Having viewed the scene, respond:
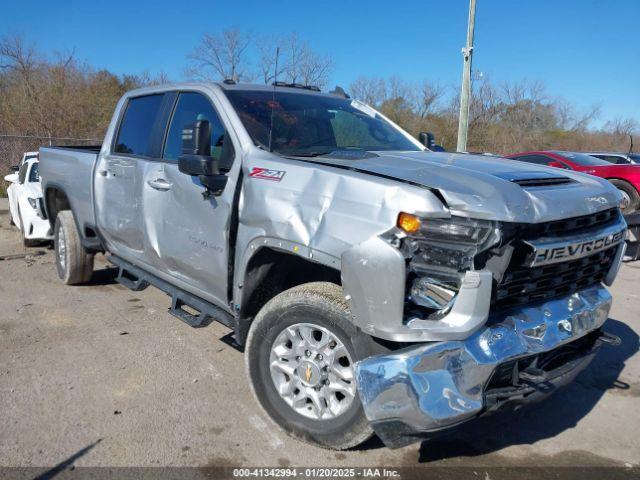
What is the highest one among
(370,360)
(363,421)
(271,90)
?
(271,90)

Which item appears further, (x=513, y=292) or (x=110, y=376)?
(x=110, y=376)

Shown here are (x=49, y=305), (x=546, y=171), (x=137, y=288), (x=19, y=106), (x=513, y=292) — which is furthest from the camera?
(x=19, y=106)

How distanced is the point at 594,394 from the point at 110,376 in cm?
342

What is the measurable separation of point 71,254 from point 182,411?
3.18 metres

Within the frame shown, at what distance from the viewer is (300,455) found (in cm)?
296

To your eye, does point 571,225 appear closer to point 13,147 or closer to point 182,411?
point 182,411

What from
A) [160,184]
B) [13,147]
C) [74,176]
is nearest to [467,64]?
A: [74,176]

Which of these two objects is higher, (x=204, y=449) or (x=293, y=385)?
(x=293, y=385)

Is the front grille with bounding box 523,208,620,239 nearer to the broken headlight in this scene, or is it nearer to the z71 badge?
the broken headlight

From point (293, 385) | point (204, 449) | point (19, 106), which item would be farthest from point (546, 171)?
point (19, 106)

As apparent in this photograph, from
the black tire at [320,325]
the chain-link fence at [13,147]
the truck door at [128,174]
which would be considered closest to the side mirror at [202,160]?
the black tire at [320,325]

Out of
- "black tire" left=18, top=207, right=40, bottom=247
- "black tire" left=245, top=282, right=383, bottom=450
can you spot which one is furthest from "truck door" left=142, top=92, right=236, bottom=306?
"black tire" left=18, top=207, right=40, bottom=247

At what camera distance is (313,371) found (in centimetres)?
286

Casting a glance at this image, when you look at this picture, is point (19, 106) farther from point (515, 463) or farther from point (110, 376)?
point (515, 463)
